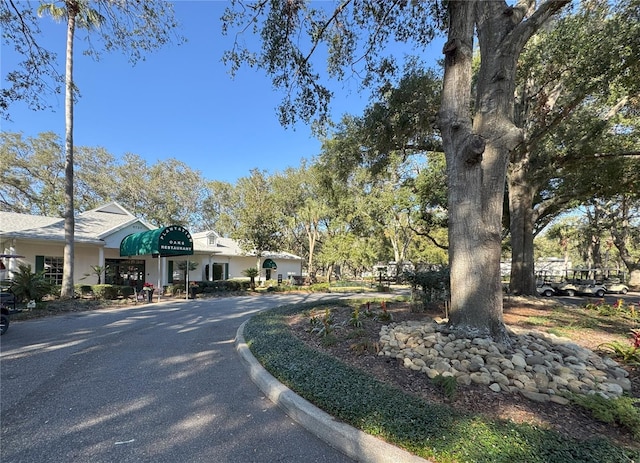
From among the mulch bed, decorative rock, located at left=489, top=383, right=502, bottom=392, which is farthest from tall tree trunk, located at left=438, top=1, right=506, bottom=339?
the mulch bed

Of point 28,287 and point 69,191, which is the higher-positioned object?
point 69,191

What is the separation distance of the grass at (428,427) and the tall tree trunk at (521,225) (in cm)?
1203

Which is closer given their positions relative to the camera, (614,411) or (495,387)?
(614,411)

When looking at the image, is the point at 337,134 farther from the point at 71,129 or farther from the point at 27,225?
the point at 27,225

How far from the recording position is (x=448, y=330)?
197 inches

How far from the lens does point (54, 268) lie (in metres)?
16.2

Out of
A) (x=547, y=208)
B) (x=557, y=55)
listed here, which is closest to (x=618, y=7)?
(x=557, y=55)

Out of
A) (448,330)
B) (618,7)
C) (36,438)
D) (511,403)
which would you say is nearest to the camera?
(36,438)

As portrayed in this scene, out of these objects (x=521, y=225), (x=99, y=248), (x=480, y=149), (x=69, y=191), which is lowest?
(x=99, y=248)

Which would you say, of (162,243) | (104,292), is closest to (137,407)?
(162,243)

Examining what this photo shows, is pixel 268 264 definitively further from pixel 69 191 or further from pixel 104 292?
pixel 69 191

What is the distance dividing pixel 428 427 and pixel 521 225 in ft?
42.5

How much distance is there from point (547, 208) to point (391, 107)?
11.4 meters

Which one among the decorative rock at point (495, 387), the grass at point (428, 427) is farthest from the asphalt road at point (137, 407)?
the decorative rock at point (495, 387)
